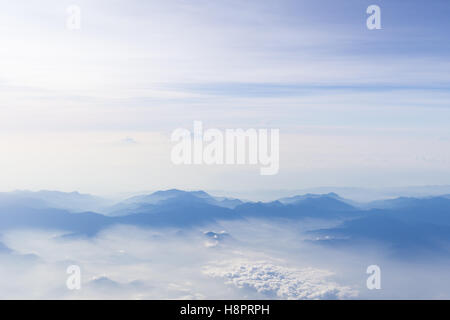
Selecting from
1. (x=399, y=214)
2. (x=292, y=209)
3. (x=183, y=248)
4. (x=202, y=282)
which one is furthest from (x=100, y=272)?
(x=399, y=214)
